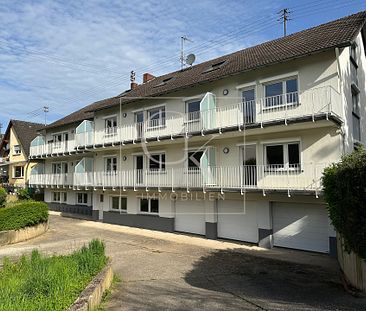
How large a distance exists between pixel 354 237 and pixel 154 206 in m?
14.4

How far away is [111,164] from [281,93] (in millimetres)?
13539

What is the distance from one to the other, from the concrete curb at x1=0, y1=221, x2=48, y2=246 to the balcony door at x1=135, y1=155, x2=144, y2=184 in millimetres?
6091

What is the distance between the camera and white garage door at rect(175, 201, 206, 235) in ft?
57.8

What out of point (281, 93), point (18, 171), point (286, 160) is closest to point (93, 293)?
point (286, 160)

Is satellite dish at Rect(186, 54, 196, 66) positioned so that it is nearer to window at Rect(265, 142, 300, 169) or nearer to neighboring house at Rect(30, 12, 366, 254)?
neighboring house at Rect(30, 12, 366, 254)

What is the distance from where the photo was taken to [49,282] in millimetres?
5812

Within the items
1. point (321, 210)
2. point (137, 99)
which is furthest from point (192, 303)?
point (137, 99)

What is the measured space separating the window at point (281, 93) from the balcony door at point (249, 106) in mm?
740

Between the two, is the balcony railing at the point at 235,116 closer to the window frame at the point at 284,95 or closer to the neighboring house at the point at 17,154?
the window frame at the point at 284,95

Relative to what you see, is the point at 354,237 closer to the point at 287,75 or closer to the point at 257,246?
the point at 257,246

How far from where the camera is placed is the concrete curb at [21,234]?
1579 centimetres

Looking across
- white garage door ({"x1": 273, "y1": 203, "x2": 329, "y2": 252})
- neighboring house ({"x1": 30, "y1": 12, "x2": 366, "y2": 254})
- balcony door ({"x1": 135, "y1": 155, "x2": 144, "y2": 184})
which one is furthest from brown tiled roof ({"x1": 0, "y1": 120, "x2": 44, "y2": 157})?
white garage door ({"x1": 273, "y1": 203, "x2": 329, "y2": 252})

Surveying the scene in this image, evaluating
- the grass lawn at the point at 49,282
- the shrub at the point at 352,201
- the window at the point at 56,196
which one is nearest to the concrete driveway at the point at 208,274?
the grass lawn at the point at 49,282

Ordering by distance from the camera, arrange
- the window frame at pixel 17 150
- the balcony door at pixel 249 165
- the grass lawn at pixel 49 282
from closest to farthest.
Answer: the grass lawn at pixel 49 282 → the balcony door at pixel 249 165 → the window frame at pixel 17 150
